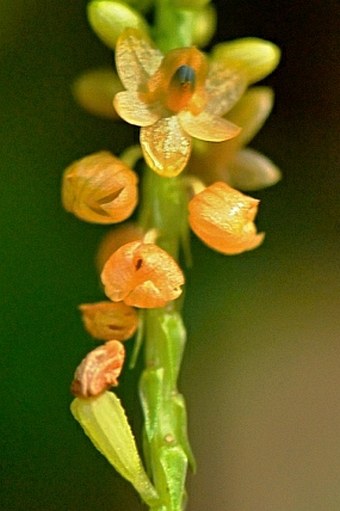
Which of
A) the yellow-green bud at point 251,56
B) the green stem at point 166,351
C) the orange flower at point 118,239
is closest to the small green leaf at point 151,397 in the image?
the green stem at point 166,351

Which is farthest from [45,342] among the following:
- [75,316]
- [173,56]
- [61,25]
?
[173,56]

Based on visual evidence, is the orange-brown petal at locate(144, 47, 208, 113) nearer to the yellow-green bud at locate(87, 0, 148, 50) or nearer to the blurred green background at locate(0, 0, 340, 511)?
the yellow-green bud at locate(87, 0, 148, 50)

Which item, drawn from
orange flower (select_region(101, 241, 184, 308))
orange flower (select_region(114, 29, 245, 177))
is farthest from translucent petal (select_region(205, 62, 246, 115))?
orange flower (select_region(101, 241, 184, 308))

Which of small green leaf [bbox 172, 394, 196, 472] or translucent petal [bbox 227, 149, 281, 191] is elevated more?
translucent petal [bbox 227, 149, 281, 191]

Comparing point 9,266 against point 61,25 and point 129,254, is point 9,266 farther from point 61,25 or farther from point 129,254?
point 129,254

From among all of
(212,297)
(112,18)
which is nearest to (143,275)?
(112,18)
